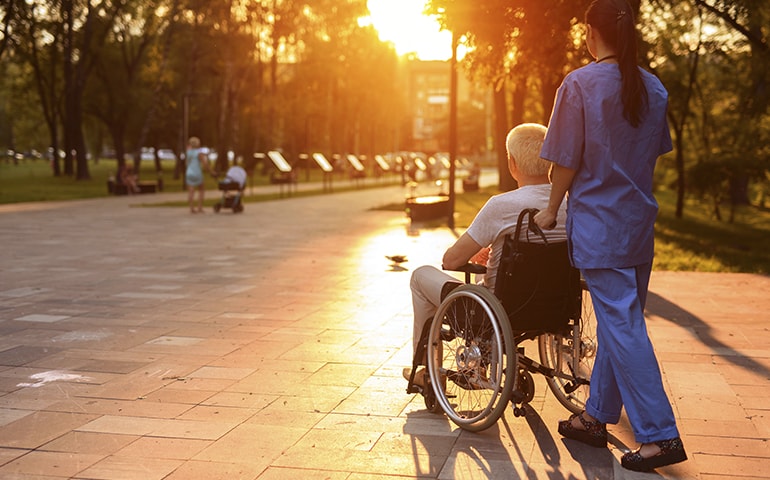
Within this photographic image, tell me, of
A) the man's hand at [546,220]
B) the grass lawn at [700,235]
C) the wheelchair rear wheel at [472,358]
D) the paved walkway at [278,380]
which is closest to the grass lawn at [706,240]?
the grass lawn at [700,235]

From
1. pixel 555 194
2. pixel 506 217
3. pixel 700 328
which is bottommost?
pixel 700 328

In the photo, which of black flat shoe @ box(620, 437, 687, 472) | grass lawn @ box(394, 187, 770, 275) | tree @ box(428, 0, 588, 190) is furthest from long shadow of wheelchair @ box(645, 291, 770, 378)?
grass lawn @ box(394, 187, 770, 275)

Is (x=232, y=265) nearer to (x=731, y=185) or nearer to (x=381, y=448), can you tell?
(x=381, y=448)

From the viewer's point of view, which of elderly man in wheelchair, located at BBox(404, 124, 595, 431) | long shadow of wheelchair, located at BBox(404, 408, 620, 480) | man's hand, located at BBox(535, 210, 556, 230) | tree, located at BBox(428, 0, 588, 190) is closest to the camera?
long shadow of wheelchair, located at BBox(404, 408, 620, 480)

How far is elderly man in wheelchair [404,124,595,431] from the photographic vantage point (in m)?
4.63

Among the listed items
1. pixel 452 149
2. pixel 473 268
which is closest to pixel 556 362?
pixel 473 268

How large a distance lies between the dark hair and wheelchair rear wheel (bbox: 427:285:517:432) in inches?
41.0

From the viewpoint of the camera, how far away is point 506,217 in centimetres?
475

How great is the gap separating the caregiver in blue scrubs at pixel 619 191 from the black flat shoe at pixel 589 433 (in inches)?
13.1

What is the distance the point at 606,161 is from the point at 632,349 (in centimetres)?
80

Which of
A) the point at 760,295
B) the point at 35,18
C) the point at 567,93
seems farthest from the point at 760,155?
the point at 35,18

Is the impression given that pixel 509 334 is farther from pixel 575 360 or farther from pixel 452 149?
pixel 452 149

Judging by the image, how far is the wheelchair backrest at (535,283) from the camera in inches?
183

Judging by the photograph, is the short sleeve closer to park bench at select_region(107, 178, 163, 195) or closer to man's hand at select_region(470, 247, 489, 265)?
man's hand at select_region(470, 247, 489, 265)
